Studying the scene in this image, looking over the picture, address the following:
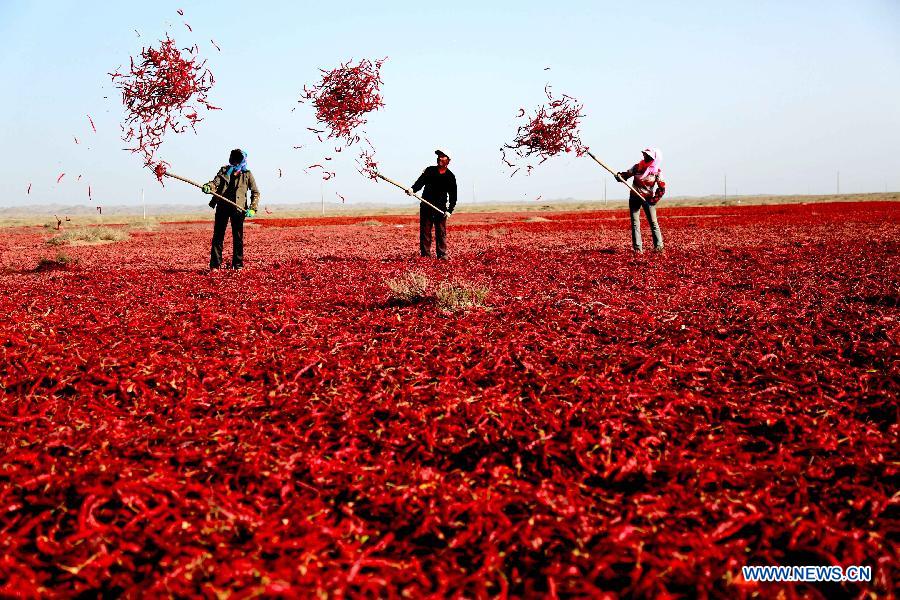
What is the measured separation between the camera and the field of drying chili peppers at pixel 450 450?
2.71 m

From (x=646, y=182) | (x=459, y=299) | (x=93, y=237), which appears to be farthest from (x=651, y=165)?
(x=93, y=237)

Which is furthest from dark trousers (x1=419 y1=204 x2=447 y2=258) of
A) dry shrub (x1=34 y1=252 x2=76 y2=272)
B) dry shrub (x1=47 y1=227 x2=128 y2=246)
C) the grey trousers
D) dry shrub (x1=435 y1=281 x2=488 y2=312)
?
dry shrub (x1=47 y1=227 x2=128 y2=246)

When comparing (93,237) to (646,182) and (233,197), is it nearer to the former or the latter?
(233,197)

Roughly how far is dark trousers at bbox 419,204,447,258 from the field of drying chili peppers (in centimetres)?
718

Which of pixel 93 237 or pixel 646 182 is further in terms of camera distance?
pixel 93 237

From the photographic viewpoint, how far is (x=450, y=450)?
3.83 metres

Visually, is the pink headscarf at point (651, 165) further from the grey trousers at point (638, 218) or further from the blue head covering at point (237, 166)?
the blue head covering at point (237, 166)

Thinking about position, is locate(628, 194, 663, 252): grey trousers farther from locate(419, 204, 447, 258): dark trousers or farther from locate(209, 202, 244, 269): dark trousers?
locate(209, 202, 244, 269): dark trousers

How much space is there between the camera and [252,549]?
111 inches

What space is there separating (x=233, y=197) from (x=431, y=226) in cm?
484

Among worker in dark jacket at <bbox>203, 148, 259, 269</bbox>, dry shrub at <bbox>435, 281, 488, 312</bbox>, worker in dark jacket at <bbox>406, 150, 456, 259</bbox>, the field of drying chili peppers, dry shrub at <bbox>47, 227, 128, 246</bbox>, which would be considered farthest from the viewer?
dry shrub at <bbox>47, 227, 128, 246</bbox>

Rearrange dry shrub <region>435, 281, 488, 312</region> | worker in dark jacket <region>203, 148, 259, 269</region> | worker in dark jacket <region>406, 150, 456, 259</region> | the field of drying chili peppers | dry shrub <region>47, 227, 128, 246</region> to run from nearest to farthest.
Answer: the field of drying chili peppers → dry shrub <region>435, 281, 488, 312</region> → worker in dark jacket <region>203, 148, 259, 269</region> → worker in dark jacket <region>406, 150, 456, 259</region> → dry shrub <region>47, 227, 128, 246</region>

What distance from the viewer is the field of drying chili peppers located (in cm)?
271

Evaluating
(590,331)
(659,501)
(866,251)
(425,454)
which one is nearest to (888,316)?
(590,331)
